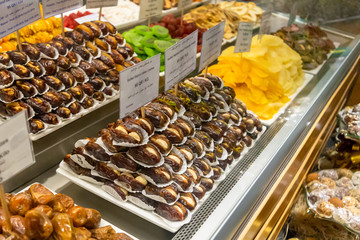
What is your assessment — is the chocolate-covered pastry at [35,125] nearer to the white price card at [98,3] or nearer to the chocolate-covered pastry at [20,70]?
the chocolate-covered pastry at [20,70]

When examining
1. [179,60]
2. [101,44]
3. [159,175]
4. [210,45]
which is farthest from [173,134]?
[101,44]

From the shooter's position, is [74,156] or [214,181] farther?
[214,181]

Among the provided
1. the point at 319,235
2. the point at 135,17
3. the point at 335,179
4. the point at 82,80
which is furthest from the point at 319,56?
the point at 82,80

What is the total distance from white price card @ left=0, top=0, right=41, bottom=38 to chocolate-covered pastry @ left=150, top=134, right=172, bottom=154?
0.74 m

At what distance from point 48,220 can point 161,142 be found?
→ 546mm

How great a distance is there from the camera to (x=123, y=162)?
1397mm

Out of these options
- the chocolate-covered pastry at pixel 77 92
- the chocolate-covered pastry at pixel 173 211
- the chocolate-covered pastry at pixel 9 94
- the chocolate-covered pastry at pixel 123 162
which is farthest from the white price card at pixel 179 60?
the chocolate-covered pastry at pixel 9 94

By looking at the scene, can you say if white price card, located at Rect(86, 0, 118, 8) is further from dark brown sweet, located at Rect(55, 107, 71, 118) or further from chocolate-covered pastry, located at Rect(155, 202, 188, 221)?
chocolate-covered pastry, located at Rect(155, 202, 188, 221)

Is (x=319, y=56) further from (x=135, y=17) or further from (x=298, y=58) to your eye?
(x=135, y=17)

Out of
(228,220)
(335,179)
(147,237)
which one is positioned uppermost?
(228,220)

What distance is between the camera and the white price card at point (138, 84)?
1231 millimetres

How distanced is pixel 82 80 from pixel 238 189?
1.00 m

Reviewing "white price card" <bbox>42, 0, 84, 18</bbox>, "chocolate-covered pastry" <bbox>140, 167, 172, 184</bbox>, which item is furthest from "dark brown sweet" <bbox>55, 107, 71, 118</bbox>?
"chocolate-covered pastry" <bbox>140, 167, 172, 184</bbox>

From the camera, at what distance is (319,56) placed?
3023 mm
